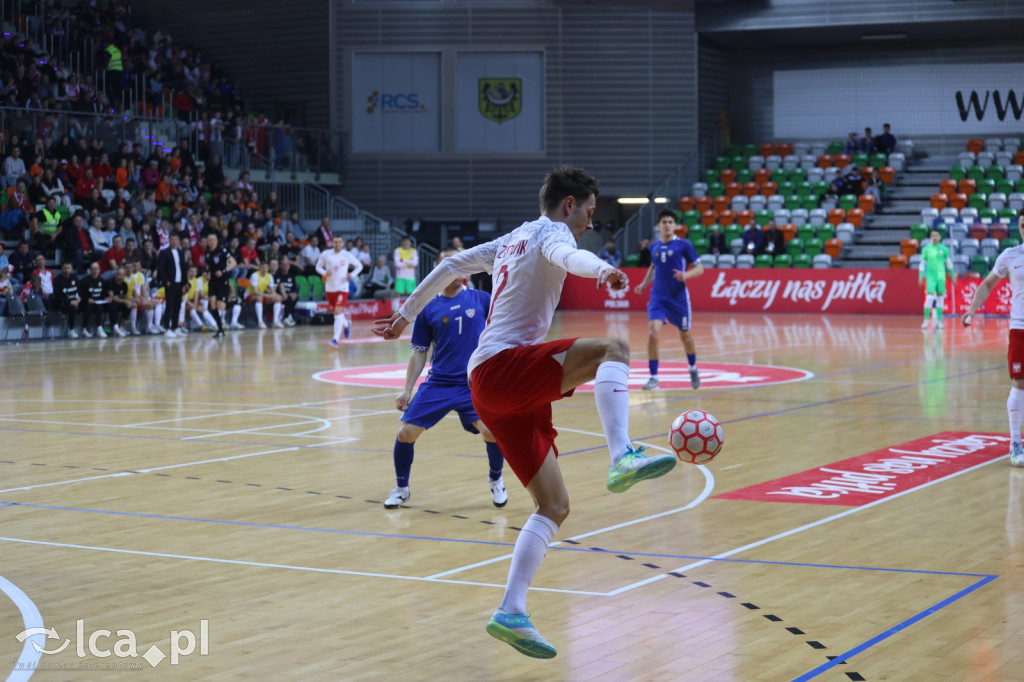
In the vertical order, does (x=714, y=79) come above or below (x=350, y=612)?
above

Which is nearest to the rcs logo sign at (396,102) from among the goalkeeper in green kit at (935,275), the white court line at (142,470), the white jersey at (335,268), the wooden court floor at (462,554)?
the white jersey at (335,268)

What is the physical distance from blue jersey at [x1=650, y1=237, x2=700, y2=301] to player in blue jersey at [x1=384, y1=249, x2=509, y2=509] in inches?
283

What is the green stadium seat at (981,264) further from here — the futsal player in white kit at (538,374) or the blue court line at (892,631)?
the futsal player in white kit at (538,374)

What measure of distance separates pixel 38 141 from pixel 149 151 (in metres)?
3.29

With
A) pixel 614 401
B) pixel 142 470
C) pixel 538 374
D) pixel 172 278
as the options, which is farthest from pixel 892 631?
pixel 172 278

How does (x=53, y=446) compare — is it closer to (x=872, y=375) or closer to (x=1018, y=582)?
(x=1018, y=582)

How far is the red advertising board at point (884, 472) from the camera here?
893 cm

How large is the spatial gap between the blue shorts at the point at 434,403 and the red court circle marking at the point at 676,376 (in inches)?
295

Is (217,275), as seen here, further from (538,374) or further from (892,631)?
(892,631)

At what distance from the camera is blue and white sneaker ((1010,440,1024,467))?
10016 millimetres

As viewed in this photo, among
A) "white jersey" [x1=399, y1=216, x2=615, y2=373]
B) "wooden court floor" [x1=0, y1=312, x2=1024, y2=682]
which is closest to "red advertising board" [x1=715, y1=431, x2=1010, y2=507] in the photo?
"wooden court floor" [x1=0, y1=312, x2=1024, y2=682]

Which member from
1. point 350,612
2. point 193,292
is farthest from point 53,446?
point 193,292

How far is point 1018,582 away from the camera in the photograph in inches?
253

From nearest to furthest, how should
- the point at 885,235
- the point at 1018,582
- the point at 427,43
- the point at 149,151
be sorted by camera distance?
the point at 1018,582
the point at 149,151
the point at 885,235
the point at 427,43
